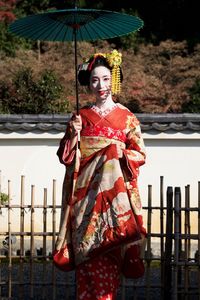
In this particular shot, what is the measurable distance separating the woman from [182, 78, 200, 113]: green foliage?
36.0 feet

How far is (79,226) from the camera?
559 cm

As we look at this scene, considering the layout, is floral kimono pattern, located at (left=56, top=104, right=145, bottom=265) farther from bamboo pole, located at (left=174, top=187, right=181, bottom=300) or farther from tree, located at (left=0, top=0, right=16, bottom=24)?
tree, located at (left=0, top=0, right=16, bottom=24)

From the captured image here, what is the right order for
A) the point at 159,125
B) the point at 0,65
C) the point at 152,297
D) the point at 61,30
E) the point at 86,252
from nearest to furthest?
the point at 86,252, the point at 61,30, the point at 152,297, the point at 159,125, the point at 0,65

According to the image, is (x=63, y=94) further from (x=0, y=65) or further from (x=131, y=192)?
(x=131, y=192)

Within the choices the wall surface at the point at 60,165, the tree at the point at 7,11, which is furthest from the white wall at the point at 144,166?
the tree at the point at 7,11

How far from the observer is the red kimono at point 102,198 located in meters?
5.53

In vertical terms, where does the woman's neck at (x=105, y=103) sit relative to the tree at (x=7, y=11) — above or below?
below

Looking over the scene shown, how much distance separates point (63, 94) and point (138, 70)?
2775 millimetres

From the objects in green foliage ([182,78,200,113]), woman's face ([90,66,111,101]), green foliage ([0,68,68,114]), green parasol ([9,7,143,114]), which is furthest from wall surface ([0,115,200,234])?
woman's face ([90,66,111,101])

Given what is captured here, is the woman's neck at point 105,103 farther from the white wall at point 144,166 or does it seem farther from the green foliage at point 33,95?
the green foliage at point 33,95

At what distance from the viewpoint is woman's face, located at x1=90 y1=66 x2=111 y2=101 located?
5633 mm

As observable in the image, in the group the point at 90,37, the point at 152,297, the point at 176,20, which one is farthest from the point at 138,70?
the point at 90,37

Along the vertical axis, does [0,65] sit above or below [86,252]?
above

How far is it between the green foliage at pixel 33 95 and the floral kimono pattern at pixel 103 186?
10045mm
